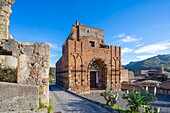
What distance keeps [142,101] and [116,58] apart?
10.8m

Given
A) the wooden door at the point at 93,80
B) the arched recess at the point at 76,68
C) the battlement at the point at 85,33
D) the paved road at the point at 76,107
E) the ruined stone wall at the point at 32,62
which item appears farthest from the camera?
the wooden door at the point at 93,80

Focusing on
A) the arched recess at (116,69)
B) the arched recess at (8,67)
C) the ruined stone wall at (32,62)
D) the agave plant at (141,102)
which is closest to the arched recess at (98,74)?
the arched recess at (116,69)

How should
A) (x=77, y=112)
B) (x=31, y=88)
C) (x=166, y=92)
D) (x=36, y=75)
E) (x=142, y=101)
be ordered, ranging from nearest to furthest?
(x=31, y=88) < (x=36, y=75) < (x=77, y=112) < (x=142, y=101) < (x=166, y=92)

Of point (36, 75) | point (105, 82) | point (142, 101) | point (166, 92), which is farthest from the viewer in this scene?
point (105, 82)

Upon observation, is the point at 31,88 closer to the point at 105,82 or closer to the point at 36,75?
the point at 36,75

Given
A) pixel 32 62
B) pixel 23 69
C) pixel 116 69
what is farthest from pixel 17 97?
pixel 116 69

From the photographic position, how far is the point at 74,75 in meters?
13.5

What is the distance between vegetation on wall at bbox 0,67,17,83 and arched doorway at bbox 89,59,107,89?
13.6m

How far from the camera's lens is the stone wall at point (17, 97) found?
8.18 ft

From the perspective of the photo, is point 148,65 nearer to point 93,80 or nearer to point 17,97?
point 93,80

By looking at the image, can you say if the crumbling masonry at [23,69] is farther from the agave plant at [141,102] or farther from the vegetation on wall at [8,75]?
the agave plant at [141,102]

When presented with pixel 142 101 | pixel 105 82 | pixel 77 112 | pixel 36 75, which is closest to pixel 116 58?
pixel 105 82

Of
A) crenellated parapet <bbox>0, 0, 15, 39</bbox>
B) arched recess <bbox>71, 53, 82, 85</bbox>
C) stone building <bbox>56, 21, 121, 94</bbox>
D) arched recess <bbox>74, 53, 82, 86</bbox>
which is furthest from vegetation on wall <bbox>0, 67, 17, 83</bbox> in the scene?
arched recess <bbox>74, 53, 82, 86</bbox>

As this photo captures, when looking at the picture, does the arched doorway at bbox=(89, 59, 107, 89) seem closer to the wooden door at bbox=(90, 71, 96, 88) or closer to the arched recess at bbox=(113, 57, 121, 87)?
the wooden door at bbox=(90, 71, 96, 88)
